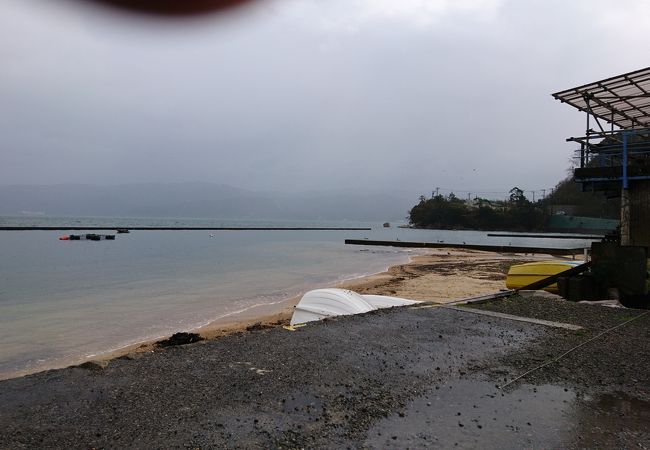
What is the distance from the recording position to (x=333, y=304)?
8.93m

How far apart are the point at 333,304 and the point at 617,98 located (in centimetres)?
1037

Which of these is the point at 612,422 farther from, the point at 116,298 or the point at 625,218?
the point at 116,298

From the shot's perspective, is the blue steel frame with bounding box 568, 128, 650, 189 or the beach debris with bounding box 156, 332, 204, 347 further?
the blue steel frame with bounding box 568, 128, 650, 189

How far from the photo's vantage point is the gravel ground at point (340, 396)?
3213mm

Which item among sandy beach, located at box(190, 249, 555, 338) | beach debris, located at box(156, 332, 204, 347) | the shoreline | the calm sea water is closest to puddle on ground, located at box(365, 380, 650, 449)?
the shoreline

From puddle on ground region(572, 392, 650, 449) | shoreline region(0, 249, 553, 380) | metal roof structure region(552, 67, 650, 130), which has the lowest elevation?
shoreline region(0, 249, 553, 380)

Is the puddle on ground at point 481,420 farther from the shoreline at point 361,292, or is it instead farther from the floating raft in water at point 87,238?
the floating raft in water at point 87,238

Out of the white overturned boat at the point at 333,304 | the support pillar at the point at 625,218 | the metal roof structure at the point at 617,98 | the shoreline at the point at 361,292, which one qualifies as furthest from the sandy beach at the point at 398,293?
the metal roof structure at the point at 617,98

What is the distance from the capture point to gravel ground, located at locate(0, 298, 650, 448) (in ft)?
10.5

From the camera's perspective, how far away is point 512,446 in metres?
3.17

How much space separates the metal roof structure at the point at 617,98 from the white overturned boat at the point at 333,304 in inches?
322

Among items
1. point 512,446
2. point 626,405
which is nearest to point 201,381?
point 512,446

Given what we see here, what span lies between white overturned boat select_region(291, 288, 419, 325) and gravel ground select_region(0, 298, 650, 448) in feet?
8.11

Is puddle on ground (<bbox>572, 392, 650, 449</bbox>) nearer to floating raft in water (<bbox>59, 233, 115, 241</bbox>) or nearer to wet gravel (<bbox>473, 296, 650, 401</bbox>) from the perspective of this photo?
wet gravel (<bbox>473, 296, 650, 401</bbox>)
